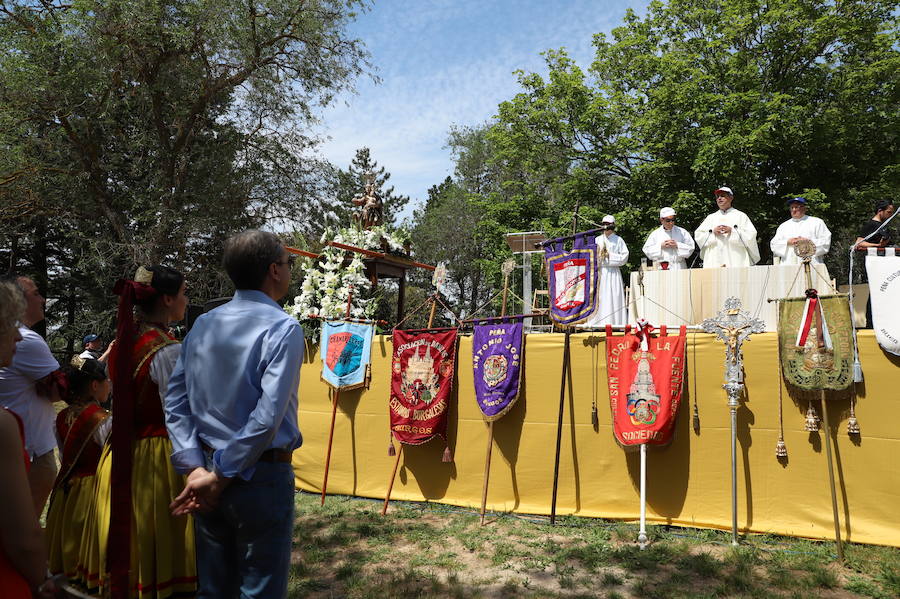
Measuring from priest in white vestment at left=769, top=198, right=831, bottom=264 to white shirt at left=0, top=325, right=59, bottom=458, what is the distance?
7.05 m

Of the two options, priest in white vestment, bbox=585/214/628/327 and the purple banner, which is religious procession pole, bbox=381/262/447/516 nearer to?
the purple banner

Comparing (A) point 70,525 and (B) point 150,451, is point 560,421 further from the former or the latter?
(A) point 70,525

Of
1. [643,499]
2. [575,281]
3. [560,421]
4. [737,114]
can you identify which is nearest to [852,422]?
[643,499]

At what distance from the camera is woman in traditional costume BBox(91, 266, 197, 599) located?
2594 mm

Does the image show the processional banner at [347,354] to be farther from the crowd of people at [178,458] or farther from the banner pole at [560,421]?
the crowd of people at [178,458]

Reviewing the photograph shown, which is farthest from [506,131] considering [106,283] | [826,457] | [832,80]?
[826,457]

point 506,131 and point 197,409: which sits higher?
point 506,131

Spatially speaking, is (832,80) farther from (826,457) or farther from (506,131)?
(826,457)

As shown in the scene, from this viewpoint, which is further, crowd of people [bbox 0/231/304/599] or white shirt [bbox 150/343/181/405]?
white shirt [bbox 150/343/181/405]

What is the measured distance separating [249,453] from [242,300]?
22.2 inches

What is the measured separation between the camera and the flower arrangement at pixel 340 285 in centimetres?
753

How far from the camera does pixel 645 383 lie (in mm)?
5512

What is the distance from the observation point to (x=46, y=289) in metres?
19.4

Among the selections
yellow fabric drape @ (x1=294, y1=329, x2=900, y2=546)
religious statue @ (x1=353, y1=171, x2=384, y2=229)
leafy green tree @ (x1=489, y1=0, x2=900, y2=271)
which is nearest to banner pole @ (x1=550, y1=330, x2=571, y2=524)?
yellow fabric drape @ (x1=294, y1=329, x2=900, y2=546)
